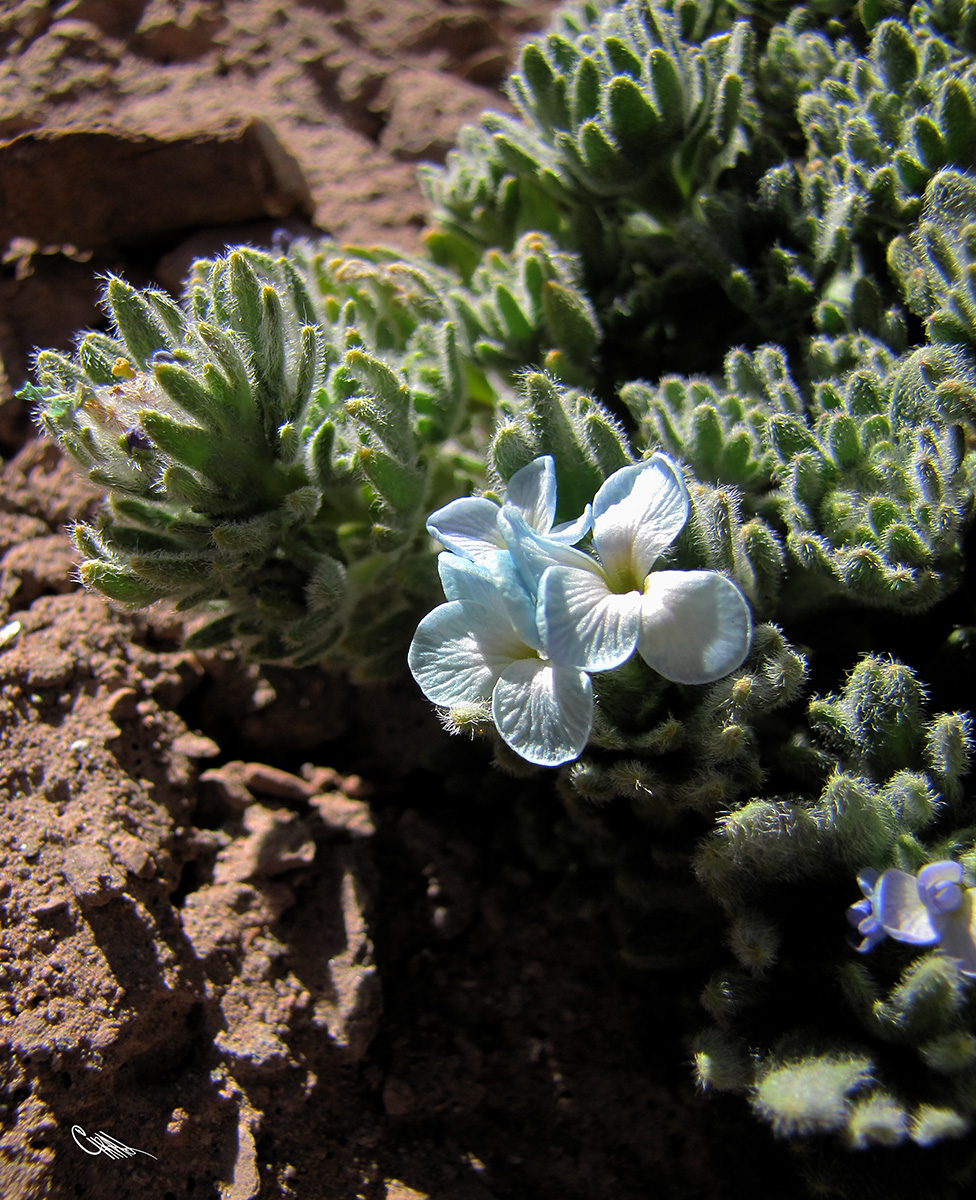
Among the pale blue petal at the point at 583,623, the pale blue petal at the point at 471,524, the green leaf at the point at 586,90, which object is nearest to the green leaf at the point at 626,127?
the green leaf at the point at 586,90

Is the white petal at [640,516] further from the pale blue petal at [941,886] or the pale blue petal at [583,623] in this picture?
the pale blue petal at [941,886]

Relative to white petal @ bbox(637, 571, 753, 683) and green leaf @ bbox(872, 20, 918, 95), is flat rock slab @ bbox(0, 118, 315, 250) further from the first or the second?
white petal @ bbox(637, 571, 753, 683)

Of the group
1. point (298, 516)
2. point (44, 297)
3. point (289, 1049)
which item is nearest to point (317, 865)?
point (289, 1049)

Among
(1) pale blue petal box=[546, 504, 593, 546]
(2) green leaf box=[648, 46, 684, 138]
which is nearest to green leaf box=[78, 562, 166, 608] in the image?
(1) pale blue petal box=[546, 504, 593, 546]

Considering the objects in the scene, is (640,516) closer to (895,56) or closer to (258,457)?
(258,457)

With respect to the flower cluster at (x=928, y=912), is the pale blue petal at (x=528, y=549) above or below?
above

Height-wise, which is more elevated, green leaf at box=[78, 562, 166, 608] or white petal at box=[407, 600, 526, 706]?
green leaf at box=[78, 562, 166, 608]

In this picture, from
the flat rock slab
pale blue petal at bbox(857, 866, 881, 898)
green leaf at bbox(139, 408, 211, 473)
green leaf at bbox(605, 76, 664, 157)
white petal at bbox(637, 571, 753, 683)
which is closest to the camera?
white petal at bbox(637, 571, 753, 683)

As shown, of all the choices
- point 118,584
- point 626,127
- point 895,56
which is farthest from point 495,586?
point 895,56
